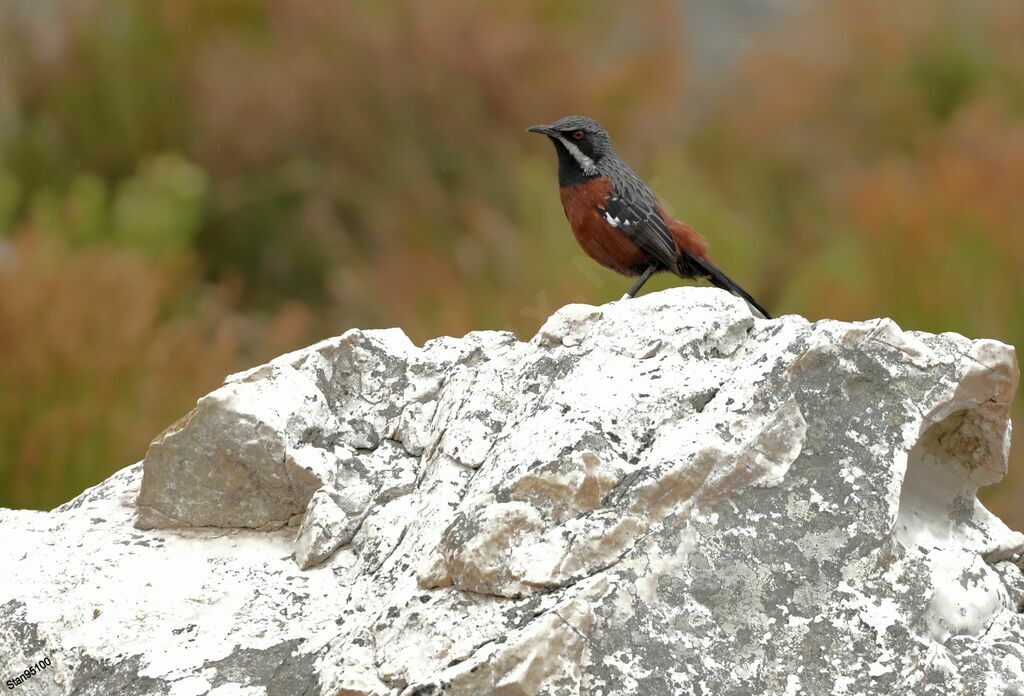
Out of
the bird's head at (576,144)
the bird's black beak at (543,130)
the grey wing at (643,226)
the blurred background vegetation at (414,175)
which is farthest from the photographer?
the blurred background vegetation at (414,175)

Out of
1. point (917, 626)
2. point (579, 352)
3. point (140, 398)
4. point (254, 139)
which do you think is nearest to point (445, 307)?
point (140, 398)

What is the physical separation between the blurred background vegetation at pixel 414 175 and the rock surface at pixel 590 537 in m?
2.47

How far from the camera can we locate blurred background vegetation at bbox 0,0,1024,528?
5.73 metres

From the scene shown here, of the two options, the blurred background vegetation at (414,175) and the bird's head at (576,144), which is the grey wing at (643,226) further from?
the blurred background vegetation at (414,175)

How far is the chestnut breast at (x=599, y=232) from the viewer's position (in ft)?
13.7

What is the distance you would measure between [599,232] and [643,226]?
5.9 inches

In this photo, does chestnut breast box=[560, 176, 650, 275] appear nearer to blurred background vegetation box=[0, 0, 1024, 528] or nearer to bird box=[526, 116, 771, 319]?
bird box=[526, 116, 771, 319]

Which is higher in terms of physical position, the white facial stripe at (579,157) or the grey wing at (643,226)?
the white facial stripe at (579,157)

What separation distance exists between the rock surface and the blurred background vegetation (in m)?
2.47

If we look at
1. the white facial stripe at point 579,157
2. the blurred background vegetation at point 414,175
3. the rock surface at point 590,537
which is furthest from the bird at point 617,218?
the rock surface at point 590,537

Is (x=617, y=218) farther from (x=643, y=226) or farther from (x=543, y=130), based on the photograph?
(x=543, y=130)

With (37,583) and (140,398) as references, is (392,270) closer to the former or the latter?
(140,398)

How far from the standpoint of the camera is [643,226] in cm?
416

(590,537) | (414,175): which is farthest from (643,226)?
(414,175)
